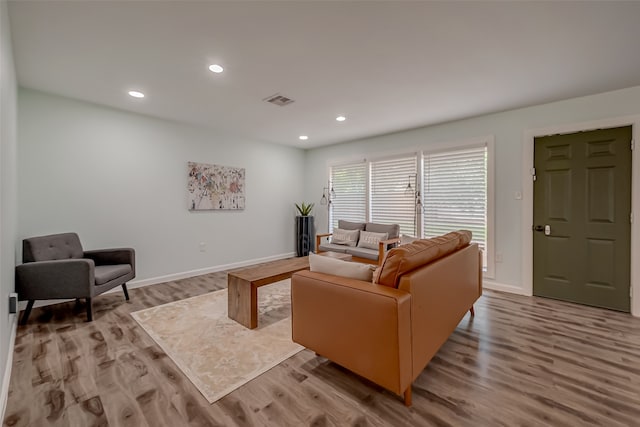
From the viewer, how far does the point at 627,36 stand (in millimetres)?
2029

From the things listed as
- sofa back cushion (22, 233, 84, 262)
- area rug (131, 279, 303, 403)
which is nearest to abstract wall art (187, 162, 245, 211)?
sofa back cushion (22, 233, 84, 262)

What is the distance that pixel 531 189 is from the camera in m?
3.45

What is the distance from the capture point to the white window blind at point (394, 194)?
14.9 feet

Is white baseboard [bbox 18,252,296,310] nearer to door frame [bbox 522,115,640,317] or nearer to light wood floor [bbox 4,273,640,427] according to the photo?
light wood floor [bbox 4,273,640,427]

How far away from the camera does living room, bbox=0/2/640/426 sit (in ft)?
9.81

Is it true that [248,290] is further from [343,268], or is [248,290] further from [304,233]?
[304,233]

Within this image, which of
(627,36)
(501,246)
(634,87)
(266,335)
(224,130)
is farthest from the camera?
(224,130)

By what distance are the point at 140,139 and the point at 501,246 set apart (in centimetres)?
513

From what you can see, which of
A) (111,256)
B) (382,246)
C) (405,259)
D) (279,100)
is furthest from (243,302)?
(279,100)

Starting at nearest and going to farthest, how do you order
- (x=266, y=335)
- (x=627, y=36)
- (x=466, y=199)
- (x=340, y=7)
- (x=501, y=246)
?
(x=340, y=7) < (x=627, y=36) < (x=266, y=335) < (x=501, y=246) < (x=466, y=199)

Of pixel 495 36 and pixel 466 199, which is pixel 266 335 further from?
pixel 466 199

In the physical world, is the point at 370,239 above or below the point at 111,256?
above

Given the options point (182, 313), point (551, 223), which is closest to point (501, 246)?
point (551, 223)

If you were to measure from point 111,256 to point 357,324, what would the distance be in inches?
126
